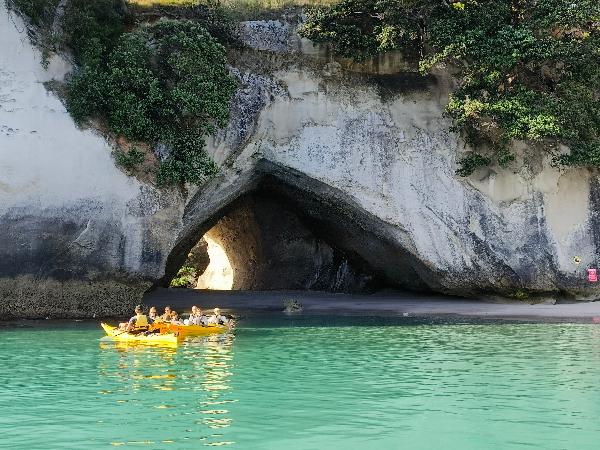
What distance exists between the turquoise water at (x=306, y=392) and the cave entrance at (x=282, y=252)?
1656 centimetres

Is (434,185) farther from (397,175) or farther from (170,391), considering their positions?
(170,391)

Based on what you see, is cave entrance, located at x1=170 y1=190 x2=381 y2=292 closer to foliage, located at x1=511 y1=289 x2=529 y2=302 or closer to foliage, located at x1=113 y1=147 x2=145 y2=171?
foliage, located at x1=511 y1=289 x2=529 y2=302

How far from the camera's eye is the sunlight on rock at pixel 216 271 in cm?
4793

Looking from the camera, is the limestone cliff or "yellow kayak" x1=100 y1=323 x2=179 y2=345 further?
the limestone cliff

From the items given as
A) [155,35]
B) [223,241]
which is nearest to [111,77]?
[155,35]

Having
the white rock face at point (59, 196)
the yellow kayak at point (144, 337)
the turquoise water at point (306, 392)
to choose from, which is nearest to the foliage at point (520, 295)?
the turquoise water at point (306, 392)

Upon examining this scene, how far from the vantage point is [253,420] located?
1066cm

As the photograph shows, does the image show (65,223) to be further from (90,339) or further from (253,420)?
(253,420)

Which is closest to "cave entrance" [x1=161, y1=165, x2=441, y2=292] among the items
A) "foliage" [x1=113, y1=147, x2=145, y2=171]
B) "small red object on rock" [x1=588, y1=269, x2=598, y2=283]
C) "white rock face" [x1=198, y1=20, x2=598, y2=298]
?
"white rock face" [x1=198, y1=20, x2=598, y2=298]

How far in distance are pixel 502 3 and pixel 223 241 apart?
23.2m

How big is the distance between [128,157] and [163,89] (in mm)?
2441

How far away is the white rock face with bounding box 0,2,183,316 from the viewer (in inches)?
909

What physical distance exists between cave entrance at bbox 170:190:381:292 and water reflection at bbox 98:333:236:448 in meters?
17.1

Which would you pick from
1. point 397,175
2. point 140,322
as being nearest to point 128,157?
point 140,322
